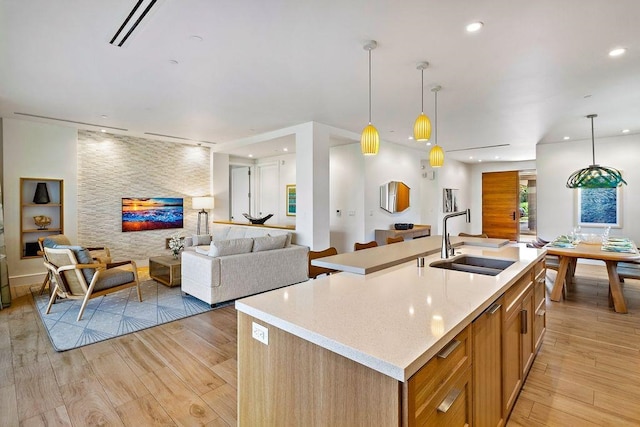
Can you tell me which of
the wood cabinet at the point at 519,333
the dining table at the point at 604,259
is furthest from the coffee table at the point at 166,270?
the dining table at the point at 604,259

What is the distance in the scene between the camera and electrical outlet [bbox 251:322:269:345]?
1344 mm

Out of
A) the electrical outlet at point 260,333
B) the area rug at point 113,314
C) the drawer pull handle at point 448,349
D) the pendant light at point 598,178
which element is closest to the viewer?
the drawer pull handle at point 448,349

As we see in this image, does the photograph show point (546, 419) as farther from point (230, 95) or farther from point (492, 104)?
point (230, 95)

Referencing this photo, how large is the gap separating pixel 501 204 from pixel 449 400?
427 inches

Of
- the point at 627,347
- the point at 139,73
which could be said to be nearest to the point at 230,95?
the point at 139,73

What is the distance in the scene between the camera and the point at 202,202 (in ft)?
→ 23.2

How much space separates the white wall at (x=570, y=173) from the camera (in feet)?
20.1

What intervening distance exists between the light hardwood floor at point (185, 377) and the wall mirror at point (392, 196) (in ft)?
12.2

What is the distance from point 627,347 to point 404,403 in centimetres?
330

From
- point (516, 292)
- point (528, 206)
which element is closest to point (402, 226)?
point (516, 292)

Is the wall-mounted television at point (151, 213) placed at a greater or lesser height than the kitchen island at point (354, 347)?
greater

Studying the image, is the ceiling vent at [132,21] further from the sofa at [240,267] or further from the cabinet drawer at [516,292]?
the cabinet drawer at [516,292]

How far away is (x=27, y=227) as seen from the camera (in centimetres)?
532

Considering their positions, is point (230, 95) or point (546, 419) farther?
point (230, 95)
